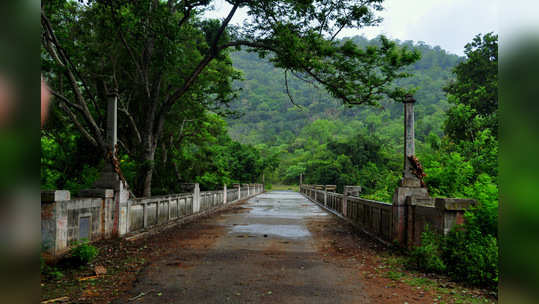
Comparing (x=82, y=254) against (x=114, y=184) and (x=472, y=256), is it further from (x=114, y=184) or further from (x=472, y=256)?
(x=472, y=256)

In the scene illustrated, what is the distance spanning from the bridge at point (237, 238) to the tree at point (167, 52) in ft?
8.13

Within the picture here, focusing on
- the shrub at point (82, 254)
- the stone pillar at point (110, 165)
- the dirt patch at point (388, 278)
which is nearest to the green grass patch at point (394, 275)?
the dirt patch at point (388, 278)

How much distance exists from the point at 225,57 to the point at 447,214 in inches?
553

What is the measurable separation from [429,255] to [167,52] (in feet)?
29.8

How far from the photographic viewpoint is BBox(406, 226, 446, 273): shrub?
6.76m

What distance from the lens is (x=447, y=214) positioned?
6.72m

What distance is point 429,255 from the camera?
6.92m

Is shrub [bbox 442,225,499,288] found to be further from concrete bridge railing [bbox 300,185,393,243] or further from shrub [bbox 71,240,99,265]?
shrub [bbox 71,240,99,265]

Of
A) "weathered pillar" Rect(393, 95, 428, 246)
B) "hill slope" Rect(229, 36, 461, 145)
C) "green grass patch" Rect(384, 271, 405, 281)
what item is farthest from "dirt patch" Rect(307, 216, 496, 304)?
"hill slope" Rect(229, 36, 461, 145)

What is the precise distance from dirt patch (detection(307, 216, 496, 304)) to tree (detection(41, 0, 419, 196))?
5.82 metres

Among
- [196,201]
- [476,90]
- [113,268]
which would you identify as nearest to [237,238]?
[113,268]
